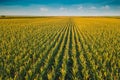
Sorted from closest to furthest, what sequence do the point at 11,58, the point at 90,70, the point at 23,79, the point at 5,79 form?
the point at 5,79
the point at 23,79
the point at 90,70
the point at 11,58

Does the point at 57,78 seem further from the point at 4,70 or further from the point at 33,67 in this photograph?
the point at 4,70

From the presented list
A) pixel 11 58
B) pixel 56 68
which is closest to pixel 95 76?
pixel 56 68

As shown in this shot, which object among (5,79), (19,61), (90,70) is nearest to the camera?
(5,79)

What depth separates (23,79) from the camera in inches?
244

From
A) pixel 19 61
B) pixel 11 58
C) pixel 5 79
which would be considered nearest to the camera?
pixel 5 79

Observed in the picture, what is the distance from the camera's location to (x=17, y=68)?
23.0ft

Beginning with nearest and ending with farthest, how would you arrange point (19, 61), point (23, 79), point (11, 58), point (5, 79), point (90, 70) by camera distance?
1. point (5, 79)
2. point (23, 79)
3. point (90, 70)
4. point (19, 61)
5. point (11, 58)

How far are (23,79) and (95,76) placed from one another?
2.75 m

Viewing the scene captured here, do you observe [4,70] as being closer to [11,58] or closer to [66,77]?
[11,58]

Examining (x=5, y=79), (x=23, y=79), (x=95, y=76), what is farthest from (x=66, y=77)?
(x=5, y=79)

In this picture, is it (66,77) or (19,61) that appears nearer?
(66,77)

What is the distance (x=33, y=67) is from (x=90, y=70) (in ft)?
8.09

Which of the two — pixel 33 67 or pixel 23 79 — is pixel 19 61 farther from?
pixel 23 79

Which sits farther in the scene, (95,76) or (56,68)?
(56,68)
